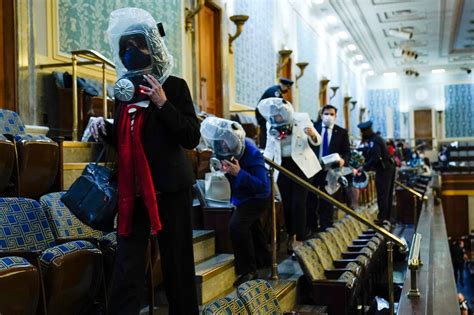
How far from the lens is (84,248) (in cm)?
239

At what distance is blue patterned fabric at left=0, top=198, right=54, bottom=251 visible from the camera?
2.49 meters

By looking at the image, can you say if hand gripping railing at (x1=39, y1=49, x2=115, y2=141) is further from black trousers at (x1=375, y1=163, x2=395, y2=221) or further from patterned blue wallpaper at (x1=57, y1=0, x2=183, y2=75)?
black trousers at (x1=375, y1=163, x2=395, y2=221)

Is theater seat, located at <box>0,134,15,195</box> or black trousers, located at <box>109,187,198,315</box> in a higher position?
theater seat, located at <box>0,134,15,195</box>

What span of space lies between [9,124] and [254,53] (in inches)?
264

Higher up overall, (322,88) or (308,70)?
(308,70)

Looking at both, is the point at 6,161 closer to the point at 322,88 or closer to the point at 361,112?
the point at 322,88

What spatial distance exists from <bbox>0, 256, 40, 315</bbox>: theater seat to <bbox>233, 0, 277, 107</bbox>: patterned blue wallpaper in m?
7.38

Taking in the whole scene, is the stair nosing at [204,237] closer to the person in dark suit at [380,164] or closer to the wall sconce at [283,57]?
the person in dark suit at [380,164]

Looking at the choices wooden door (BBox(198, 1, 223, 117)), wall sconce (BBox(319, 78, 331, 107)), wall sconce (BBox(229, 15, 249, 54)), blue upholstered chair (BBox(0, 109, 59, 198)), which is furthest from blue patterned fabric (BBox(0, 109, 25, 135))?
wall sconce (BBox(319, 78, 331, 107))

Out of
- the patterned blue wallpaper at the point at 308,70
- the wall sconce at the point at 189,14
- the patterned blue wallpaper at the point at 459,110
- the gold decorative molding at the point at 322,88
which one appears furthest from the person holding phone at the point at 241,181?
the patterned blue wallpaper at the point at 459,110

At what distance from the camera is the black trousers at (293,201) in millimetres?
4277

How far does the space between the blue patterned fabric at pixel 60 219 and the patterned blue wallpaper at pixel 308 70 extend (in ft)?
33.6

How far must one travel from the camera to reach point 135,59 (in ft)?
7.24

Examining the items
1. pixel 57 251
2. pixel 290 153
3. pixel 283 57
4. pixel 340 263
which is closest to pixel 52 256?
pixel 57 251
